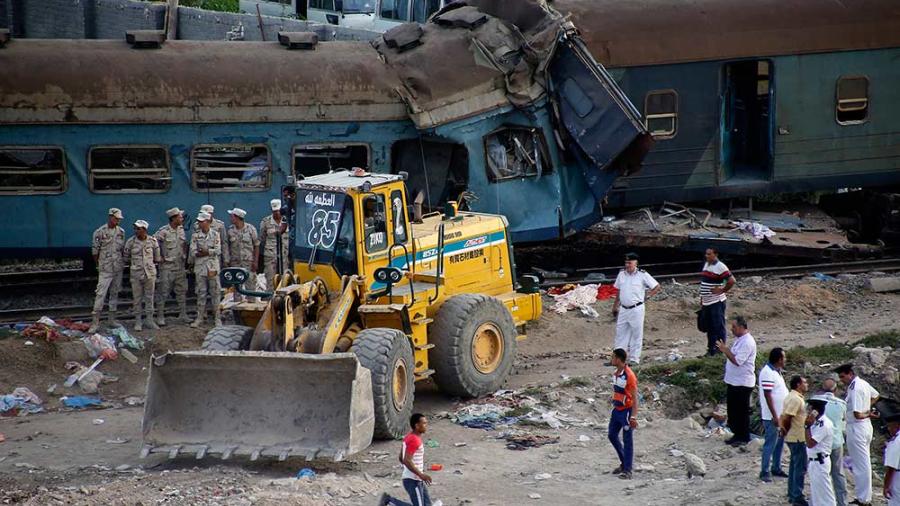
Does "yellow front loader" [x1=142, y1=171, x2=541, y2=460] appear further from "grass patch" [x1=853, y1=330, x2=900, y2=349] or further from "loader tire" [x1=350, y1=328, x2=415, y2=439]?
"grass patch" [x1=853, y1=330, x2=900, y2=349]

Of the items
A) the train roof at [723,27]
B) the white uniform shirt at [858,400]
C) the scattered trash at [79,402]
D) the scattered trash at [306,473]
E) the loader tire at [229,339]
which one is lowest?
the scattered trash at [306,473]

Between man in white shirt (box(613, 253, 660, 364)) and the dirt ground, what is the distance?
59 cm

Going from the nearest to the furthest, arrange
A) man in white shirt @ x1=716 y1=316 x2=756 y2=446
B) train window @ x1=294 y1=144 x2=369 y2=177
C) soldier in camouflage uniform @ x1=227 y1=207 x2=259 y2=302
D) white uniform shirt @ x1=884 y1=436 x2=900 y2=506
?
1. white uniform shirt @ x1=884 y1=436 x2=900 y2=506
2. man in white shirt @ x1=716 y1=316 x2=756 y2=446
3. soldier in camouflage uniform @ x1=227 y1=207 x2=259 y2=302
4. train window @ x1=294 y1=144 x2=369 y2=177

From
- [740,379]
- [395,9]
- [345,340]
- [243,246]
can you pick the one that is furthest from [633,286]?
[395,9]

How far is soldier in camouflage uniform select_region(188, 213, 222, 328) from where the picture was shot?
1605 centimetres

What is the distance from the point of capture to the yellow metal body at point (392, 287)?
12.3 m

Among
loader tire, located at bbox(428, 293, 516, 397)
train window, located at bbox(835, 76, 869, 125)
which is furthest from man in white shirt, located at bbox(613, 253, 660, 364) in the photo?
train window, located at bbox(835, 76, 869, 125)

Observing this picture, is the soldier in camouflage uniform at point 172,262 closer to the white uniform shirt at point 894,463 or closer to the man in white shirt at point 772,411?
the man in white shirt at point 772,411

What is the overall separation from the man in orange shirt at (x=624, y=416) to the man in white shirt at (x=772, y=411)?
3.67 ft

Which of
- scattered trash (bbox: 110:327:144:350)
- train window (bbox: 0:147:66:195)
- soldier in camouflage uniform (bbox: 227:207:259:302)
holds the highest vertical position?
train window (bbox: 0:147:66:195)

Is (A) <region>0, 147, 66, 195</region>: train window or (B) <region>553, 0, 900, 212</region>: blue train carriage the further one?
(B) <region>553, 0, 900, 212</region>: blue train carriage

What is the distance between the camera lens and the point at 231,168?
56.8 ft

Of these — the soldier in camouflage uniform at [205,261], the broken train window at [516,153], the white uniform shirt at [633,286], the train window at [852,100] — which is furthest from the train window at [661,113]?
the soldier in camouflage uniform at [205,261]

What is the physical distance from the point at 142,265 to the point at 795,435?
8492 mm
